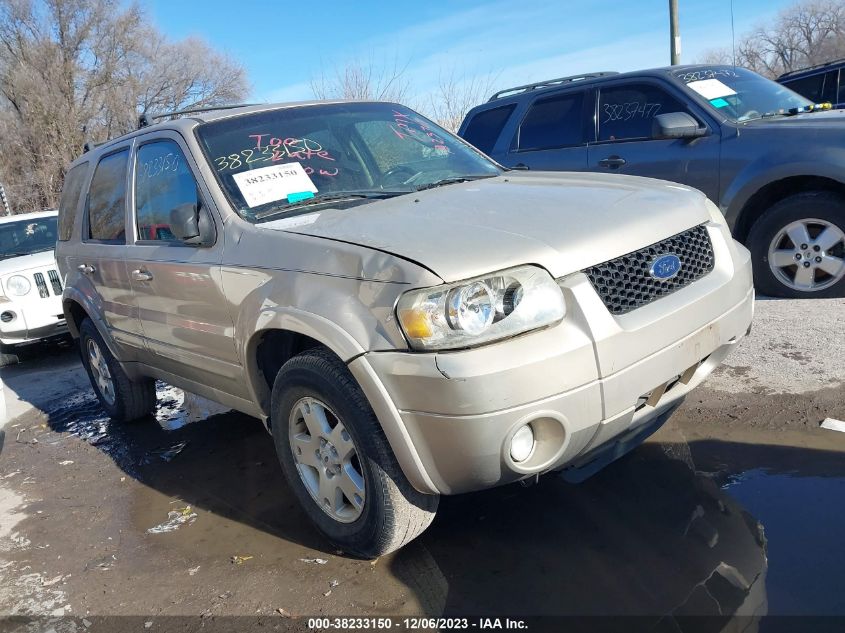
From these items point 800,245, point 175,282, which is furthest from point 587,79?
point 175,282

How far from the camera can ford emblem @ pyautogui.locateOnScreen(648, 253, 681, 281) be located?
2729mm

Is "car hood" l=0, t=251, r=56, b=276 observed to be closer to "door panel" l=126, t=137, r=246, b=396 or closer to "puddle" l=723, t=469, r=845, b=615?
"door panel" l=126, t=137, r=246, b=396

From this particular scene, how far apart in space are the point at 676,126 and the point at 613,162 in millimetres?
679

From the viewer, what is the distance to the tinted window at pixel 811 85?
959 centimetres

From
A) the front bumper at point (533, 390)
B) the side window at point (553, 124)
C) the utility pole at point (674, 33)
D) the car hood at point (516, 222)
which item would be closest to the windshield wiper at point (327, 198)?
the car hood at point (516, 222)

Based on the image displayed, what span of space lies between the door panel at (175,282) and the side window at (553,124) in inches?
147

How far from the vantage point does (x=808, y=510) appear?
291cm

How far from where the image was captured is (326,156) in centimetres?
367

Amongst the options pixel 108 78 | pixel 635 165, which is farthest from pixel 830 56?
pixel 635 165

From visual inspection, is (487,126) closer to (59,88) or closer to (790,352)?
(790,352)

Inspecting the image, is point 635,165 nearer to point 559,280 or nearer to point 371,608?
point 559,280

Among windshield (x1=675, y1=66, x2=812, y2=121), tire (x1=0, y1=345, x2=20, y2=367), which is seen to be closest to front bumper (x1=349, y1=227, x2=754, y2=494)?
windshield (x1=675, y1=66, x2=812, y2=121)

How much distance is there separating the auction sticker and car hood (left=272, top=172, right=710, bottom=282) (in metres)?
0.23

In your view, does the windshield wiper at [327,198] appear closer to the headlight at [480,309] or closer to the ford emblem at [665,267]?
the headlight at [480,309]
